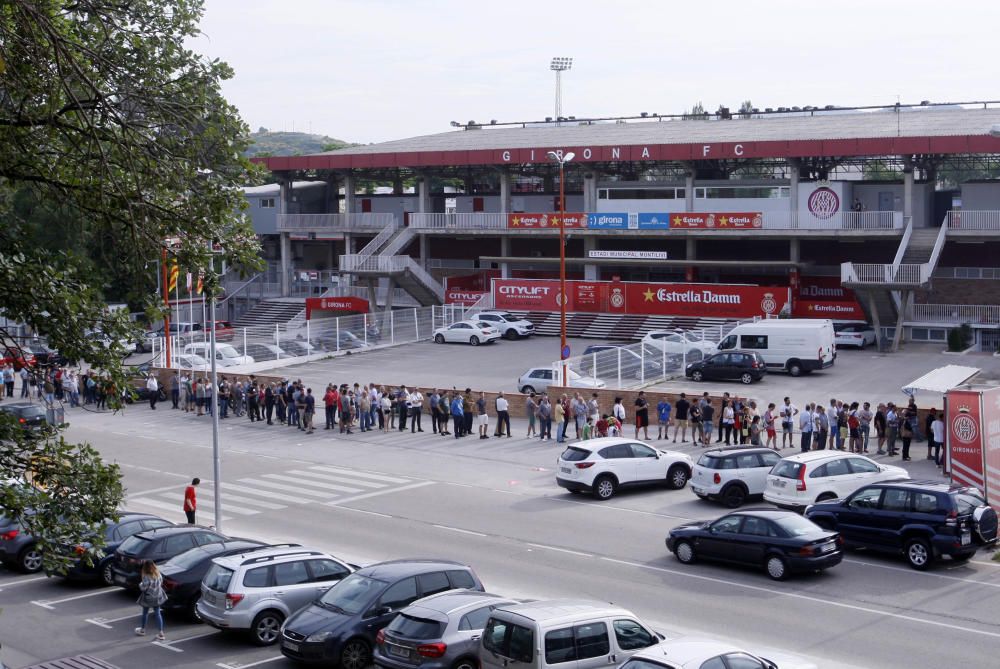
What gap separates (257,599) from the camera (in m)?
17.0

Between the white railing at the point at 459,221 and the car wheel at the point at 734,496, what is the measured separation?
133ft

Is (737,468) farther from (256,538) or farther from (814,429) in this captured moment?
(256,538)

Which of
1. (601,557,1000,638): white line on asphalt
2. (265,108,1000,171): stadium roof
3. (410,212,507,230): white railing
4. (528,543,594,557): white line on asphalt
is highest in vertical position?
(265,108,1000,171): stadium roof

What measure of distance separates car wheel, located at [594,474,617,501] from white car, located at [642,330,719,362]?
1596 cm

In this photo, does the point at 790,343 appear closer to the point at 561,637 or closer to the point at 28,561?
the point at 28,561

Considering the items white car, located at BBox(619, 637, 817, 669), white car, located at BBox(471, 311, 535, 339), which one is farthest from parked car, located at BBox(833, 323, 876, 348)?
white car, located at BBox(619, 637, 817, 669)

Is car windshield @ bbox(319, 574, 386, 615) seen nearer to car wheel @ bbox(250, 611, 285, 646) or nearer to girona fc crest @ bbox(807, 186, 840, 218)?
car wheel @ bbox(250, 611, 285, 646)

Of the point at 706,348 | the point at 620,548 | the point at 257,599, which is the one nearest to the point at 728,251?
the point at 706,348

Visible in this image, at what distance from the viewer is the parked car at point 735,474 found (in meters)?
25.6

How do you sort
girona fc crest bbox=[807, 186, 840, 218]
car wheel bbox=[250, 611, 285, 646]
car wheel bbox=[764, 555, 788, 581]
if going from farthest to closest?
A: 1. girona fc crest bbox=[807, 186, 840, 218]
2. car wheel bbox=[764, 555, 788, 581]
3. car wheel bbox=[250, 611, 285, 646]

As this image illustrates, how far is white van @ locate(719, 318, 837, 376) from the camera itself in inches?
1692

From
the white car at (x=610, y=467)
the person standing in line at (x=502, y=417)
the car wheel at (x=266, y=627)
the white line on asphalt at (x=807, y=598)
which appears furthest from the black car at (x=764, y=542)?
the person standing in line at (x=502, y=417)

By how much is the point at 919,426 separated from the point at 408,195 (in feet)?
163

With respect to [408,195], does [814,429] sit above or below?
below
